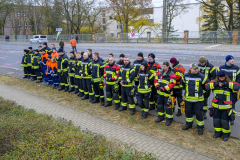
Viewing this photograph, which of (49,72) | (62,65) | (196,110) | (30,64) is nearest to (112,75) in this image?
(196,110)

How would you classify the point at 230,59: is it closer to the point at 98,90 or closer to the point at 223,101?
the point at 223,101

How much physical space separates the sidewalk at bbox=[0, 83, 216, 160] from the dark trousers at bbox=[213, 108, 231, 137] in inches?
40.5

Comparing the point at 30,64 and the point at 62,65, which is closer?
the point at 62,65

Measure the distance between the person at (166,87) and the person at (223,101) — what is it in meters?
1.09

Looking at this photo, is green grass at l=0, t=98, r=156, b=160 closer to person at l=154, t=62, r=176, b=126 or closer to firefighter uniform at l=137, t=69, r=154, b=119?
person at l=154, t=62, r=176, b=126

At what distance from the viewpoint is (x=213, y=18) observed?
43375 millimetres

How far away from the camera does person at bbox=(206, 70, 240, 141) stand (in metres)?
5.16

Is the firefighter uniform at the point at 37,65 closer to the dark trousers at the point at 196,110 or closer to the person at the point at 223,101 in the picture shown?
the dark trousers at the point at 196,110

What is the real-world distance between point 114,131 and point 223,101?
9.73 feet

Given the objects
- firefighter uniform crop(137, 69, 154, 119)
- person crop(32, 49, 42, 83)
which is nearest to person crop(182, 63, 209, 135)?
firefighter uniform crop(137, 69, 154, 119)

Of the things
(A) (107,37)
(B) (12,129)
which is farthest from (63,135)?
(A) (107,37)

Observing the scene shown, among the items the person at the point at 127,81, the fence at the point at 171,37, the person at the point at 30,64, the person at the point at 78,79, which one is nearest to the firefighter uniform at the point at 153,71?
the person at the point at 127,81

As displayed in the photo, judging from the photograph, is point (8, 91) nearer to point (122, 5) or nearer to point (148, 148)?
point (148, 148)

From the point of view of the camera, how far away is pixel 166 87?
6078 mm
